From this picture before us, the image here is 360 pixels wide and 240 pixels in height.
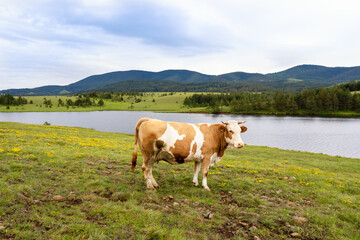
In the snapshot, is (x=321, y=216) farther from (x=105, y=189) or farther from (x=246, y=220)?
(x=105, y=189)

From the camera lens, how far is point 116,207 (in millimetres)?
6988

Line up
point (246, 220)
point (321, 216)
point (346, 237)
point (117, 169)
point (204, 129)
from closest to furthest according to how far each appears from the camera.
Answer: point (346, 237), point (246, 220), point (321, 216), point (204, 129), point (117, 169)

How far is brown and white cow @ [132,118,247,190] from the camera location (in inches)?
379

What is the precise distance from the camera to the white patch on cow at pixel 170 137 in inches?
377

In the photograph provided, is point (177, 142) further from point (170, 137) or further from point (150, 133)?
point (150, 133)

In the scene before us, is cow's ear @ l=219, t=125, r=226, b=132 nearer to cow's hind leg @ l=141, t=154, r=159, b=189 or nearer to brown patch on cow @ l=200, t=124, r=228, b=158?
brown patch on cow @ l=200, t=124, r=228, b=158

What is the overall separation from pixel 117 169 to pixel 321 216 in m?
10.4

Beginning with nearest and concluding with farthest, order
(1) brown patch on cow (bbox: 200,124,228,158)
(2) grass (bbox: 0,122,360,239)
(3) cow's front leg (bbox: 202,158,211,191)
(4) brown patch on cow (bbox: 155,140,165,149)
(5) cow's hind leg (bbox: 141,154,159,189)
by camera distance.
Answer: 1. (2) grass (bbox: 0,122,360,239)
2. (4) brown patch on cow (bbox: 155,140,165,149)
3. (5) cow's hind leg (bbox: 141,154,159,189)
4. (3) cow's front leg (bbox: 202,158,211,191)
5. (1) brown patch on cow (bbox: 200,124,228,158)

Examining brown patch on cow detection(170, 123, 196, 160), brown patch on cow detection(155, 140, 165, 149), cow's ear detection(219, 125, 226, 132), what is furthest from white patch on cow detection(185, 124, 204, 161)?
brown patch on cow detection(155, 140, 165, 149)

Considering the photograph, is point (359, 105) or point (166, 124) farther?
point (359, 105)

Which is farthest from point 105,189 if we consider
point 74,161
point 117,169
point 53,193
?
point 74,161

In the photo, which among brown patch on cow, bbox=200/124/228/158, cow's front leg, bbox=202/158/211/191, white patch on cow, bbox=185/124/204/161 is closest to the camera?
white patch on cow, bbox=185/124/204/161

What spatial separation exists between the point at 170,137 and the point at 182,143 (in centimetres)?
65

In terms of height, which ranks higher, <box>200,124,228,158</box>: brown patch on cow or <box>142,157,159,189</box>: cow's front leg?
<box>200,124,228,158</box>: brown patch on cow
